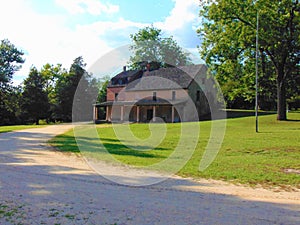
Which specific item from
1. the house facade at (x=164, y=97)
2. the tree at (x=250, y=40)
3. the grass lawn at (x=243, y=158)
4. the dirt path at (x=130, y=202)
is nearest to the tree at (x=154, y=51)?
the house facade at (x=164, y=97)

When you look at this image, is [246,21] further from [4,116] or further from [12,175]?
[4,116]

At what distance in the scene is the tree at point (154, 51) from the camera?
A: 6406cm

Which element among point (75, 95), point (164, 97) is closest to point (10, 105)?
point (75, 95)

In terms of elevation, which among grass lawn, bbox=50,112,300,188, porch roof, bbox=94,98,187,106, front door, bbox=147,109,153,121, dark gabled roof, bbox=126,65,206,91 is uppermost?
dark gabled roof, bbox=126,65,206,91

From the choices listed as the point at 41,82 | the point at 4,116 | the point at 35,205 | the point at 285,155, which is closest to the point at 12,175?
the point at 35,205

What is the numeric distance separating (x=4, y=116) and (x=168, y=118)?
2821 cm

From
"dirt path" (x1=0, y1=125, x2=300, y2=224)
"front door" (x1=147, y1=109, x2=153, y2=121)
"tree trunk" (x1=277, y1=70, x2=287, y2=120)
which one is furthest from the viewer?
"front door" (x1=147, y1=109, x2=153, y2=121)

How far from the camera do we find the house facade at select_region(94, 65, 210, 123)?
39.0 metres

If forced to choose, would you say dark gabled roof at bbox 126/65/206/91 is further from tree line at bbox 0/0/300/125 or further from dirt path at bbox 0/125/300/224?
dirt path at bbox 0/125/300/224

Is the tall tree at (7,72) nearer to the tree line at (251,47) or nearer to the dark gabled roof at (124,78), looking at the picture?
the tree line at (251,47)

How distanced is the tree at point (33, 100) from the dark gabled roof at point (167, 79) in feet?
53.1

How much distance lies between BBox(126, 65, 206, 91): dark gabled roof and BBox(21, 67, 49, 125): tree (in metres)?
16.2

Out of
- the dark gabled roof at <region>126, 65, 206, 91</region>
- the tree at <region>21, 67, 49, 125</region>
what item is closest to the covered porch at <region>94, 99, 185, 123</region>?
the dark gabled roof at <region>126, 65, 206, 91</region>

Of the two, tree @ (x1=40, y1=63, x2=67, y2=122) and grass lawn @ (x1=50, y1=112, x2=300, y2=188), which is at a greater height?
tree @ (x1=40, y1=63, x2=67, y2=122)
